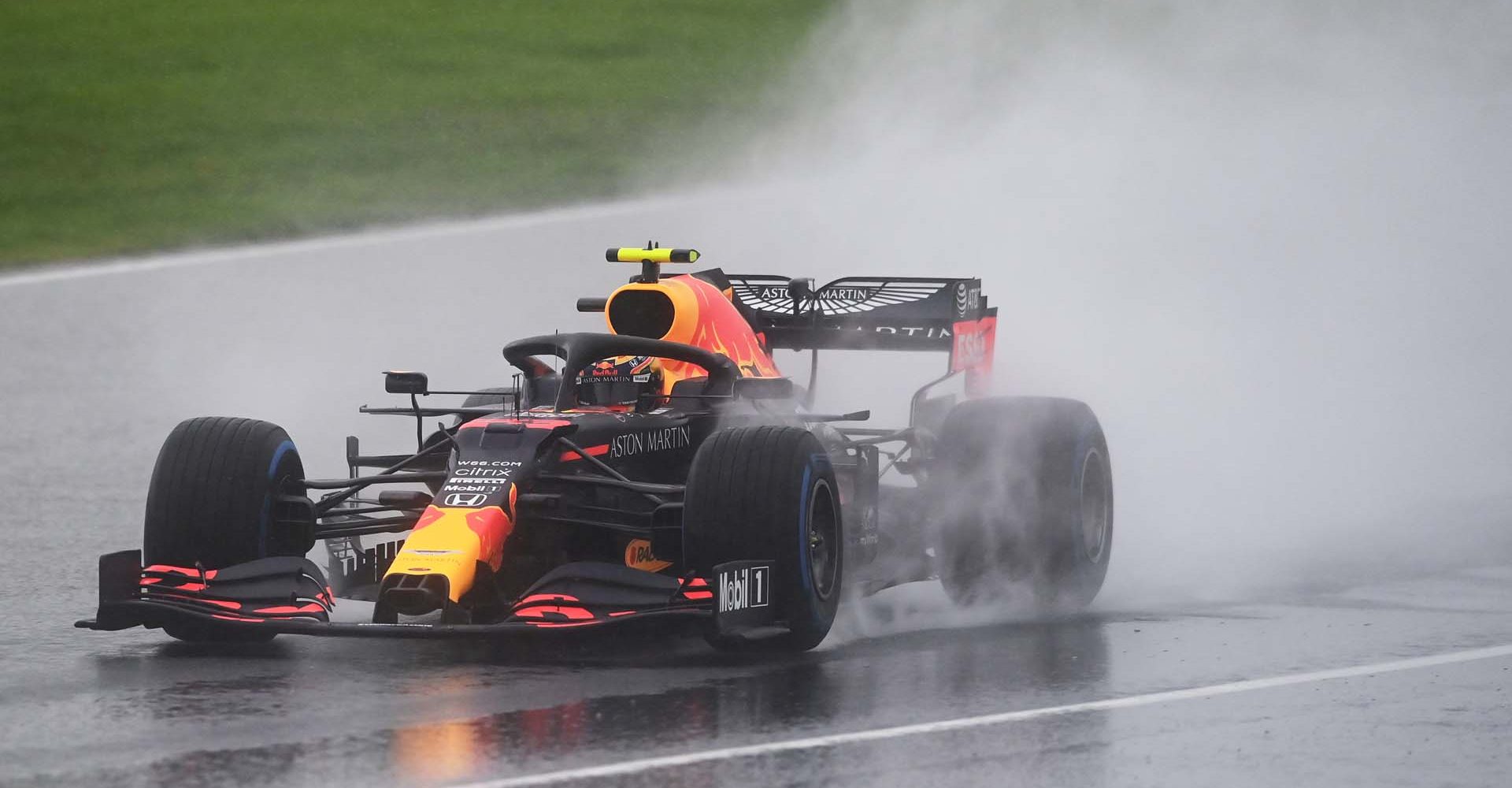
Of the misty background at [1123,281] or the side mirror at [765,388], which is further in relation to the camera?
the misty background at [1123,281]

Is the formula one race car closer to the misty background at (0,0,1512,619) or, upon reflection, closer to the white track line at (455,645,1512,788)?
the misty background at (0,0,1512,619)

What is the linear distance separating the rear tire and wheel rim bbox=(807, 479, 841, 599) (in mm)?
2139

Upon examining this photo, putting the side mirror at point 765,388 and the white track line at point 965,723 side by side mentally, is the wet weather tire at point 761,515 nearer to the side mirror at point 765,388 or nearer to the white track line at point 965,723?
the side mirror at point 765,388

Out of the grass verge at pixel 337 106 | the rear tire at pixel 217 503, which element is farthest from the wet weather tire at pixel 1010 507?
the grass verge at pixel 337 106

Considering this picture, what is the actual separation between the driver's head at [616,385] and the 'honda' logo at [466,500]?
1.36 metres

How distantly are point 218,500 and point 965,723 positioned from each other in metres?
3.41

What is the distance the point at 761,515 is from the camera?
9172 mm

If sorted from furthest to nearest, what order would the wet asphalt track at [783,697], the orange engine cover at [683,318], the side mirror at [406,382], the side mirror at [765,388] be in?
the orange engine cover at [683,318], the side mirror at [406,382], the side mirror at [765,388], the wet asphalt track at [783,697]

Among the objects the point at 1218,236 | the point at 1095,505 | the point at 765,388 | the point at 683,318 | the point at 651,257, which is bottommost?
the point at 1095,505

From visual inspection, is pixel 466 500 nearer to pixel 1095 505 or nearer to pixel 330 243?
pixel 1095 505

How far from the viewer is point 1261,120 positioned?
2200 centimetres

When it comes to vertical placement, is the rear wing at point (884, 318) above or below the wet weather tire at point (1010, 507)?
above

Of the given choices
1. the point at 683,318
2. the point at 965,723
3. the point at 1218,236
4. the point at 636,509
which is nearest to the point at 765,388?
the point at 636,509

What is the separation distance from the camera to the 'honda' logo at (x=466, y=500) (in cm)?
927
